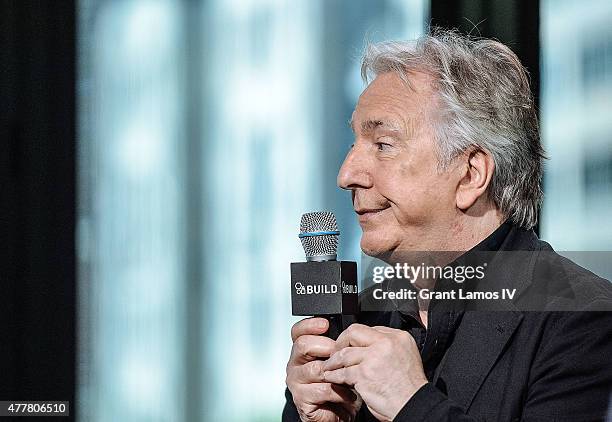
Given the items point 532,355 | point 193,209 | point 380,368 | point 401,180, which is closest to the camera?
point 380,368

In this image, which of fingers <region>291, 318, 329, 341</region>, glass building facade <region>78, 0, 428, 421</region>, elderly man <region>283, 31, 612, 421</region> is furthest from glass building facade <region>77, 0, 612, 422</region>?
fingers <region>291, 318, 329, 341</region>

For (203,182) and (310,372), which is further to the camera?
(203,182)

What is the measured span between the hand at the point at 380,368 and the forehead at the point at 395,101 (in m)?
0.37

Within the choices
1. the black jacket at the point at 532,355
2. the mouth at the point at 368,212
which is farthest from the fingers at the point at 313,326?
the mouth at the point at 368,212

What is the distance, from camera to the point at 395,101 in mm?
1325

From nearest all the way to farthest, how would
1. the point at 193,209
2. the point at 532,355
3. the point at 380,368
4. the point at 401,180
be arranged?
1. the point at 380,368
2. the point at 532,355
3. the point at 401,180
4. the point at 193,209

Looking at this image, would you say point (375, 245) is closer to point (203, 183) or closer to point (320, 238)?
point (320, 238)

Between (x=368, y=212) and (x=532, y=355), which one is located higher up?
(x=368, y=212)

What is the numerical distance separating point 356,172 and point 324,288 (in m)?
0.28

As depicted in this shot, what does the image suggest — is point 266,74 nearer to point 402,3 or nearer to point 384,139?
point 402,3
